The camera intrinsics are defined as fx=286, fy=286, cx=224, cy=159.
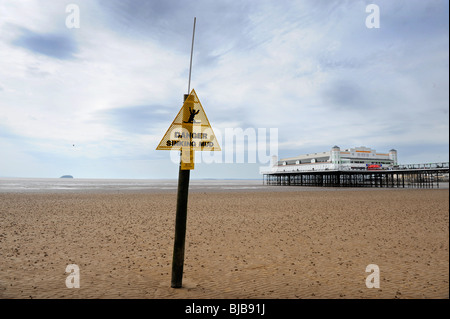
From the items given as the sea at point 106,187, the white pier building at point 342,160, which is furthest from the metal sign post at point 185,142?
the white pier building at point 342,160

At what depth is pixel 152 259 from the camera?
22.9 ft

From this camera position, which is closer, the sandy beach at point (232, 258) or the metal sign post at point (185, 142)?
the metal sign post at point (185, 142)

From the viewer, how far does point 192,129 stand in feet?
16.1

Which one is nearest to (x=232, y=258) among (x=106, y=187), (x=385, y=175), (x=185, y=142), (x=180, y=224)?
(x=180, y=224)

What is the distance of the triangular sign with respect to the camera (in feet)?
15.8

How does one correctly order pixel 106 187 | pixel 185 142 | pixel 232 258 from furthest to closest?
pixel 106 187 → pixel 232 258 → pixel 185 142

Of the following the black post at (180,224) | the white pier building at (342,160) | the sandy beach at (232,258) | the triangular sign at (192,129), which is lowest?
the sandy beach at (232,258)

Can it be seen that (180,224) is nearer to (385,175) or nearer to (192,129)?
(192,129)

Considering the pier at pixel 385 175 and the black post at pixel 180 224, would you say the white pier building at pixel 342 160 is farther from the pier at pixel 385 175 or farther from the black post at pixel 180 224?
the black post at pixel 180 224

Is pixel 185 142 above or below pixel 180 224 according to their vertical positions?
above

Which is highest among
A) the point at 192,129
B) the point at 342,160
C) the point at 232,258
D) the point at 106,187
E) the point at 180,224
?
the point at 342,160

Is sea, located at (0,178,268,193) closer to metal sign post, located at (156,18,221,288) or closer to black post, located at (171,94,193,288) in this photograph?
black post, located at (171,94,193,288)

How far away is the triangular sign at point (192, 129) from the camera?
4.80m
